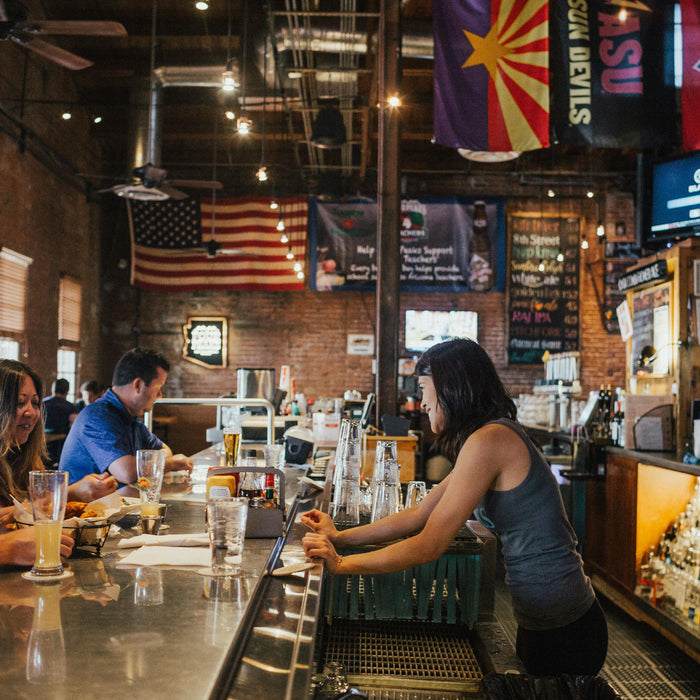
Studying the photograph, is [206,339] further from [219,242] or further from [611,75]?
[611,75]

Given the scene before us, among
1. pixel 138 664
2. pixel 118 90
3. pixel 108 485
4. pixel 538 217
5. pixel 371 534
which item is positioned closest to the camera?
pixel 138 664

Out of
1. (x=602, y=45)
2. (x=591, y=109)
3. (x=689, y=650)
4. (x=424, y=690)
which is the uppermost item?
(x=602, y=45)

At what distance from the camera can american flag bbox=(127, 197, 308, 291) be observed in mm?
10516

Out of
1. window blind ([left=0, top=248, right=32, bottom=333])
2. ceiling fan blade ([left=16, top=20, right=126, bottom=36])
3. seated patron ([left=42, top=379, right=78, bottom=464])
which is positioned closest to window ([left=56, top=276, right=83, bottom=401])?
window blind ([left=0, top=248, right=32, bottom=333])

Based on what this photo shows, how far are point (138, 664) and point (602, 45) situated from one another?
5170 millimetres

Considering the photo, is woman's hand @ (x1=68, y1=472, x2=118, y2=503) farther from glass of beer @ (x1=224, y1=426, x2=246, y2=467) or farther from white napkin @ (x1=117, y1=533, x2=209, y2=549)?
glass of beer @ (x1=224, y1=426, x2=246, y2=467)

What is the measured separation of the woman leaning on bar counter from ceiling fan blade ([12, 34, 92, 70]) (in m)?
3.94

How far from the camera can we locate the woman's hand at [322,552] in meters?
1.65

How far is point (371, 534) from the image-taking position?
1.99 m

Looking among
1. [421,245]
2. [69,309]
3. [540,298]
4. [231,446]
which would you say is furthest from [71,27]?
[540,298]

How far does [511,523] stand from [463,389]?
1.28 ft

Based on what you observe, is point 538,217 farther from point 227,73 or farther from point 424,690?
point 424,690

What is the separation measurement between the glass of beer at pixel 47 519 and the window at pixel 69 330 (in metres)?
8.62

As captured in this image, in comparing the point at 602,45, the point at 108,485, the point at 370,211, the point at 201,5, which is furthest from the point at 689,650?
the point at 370,211
